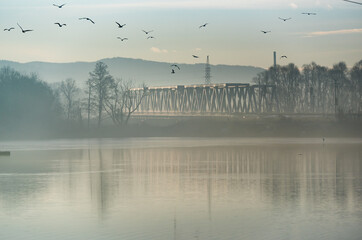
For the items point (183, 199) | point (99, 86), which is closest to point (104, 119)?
point (99, 86)

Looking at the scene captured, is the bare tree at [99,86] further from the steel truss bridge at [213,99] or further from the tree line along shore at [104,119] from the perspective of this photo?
the steel truss bridge at [213,99]

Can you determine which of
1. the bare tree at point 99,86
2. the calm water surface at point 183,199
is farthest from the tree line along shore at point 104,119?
the calm water surface at point 183,199

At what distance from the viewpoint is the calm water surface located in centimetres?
1920

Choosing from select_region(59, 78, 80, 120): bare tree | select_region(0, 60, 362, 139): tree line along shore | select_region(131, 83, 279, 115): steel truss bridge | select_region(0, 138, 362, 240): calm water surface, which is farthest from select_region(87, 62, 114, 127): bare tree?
select_region(0, 138, 362, 240): calm water surface

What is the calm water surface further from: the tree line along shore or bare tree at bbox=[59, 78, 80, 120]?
bare tree at bbox=[59, 78, 80, 120]

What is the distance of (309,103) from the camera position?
450 ft

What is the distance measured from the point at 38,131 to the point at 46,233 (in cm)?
7268

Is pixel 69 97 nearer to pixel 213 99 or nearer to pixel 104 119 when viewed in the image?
pixel 104 119

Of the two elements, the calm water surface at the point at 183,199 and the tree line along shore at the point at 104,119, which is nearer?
the calm water surface at the point at 183,199

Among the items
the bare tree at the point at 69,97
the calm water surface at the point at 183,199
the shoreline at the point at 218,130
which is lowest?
the calm water surface at the point at 183,199

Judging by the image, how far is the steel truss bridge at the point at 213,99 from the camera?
5349 inches

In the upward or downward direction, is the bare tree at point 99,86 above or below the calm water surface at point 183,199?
above

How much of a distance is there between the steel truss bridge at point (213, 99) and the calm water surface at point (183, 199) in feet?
301

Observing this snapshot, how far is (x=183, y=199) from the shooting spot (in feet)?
83.7
